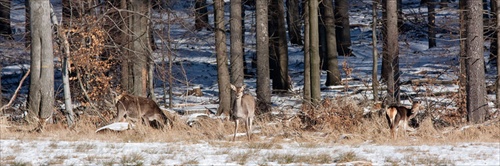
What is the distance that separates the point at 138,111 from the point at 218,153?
24.4 ft

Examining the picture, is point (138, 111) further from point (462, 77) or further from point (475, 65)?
point (462, 77)

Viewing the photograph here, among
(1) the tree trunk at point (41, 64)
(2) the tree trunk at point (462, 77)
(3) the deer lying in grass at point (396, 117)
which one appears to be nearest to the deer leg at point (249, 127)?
(3) the deer lying in grass at point (396, 117)

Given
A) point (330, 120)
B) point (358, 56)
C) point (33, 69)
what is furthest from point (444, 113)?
point (358, 56)

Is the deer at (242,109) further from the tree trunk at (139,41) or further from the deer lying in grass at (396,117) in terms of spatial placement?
the tree trunk at (139,41)

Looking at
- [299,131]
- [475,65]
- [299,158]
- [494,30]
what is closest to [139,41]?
[299,131]

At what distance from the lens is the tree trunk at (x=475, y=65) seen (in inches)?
693

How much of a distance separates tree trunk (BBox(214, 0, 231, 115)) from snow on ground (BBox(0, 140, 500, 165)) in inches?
335

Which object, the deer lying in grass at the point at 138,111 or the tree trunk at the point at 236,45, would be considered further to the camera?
the tree trunk at the point at 236,45

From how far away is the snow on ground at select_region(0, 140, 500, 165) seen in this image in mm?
10758

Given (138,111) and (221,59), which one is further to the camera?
(221,59)

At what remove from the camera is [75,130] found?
16156 millimetres

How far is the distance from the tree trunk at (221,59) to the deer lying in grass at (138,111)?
3.05m

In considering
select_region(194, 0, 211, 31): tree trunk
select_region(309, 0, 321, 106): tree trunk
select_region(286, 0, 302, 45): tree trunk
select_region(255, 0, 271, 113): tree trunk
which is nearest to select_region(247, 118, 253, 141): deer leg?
select_region(309, 0, 321, 106): tree trunk

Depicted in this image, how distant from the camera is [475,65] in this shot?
58.5ft
